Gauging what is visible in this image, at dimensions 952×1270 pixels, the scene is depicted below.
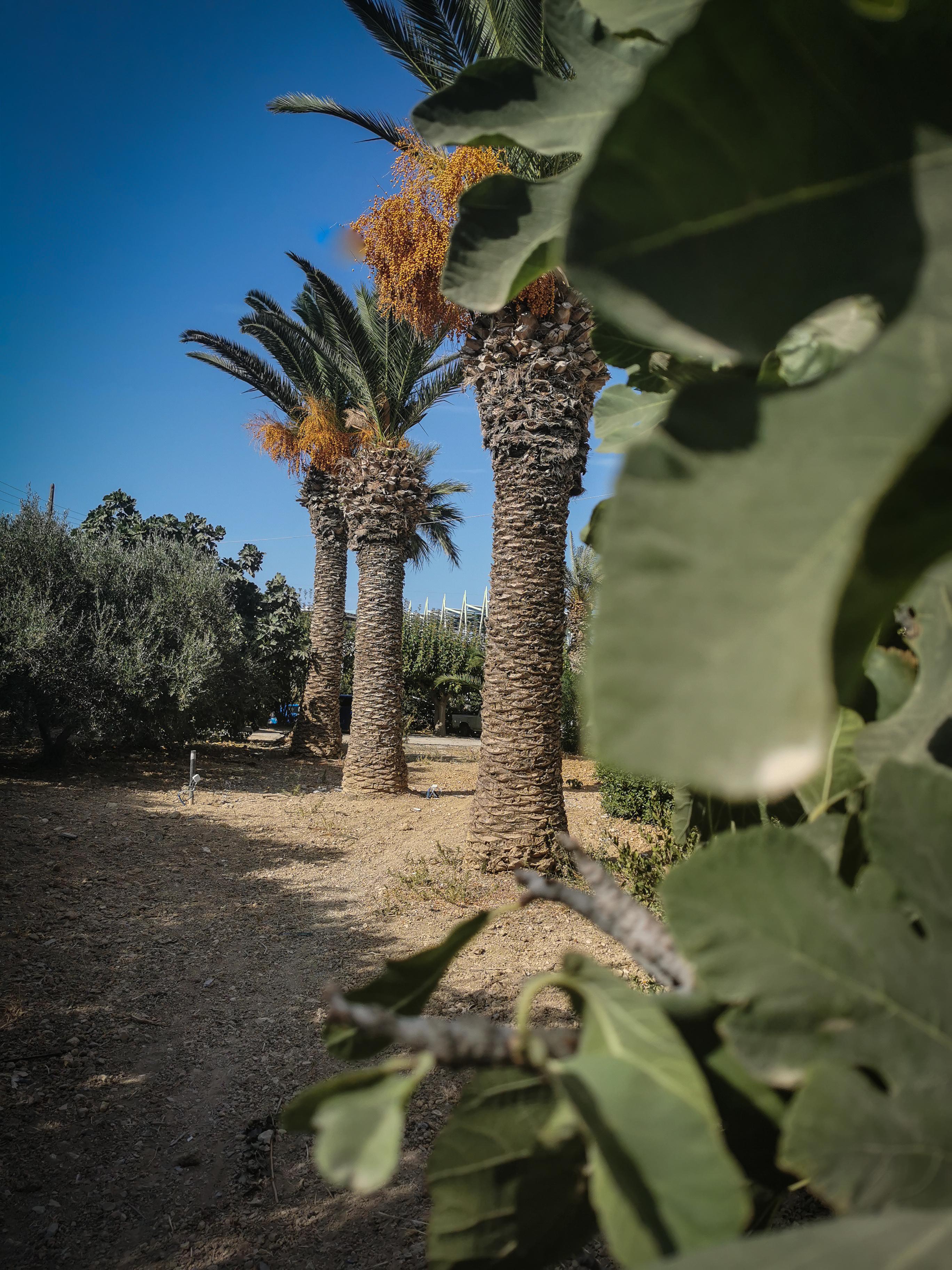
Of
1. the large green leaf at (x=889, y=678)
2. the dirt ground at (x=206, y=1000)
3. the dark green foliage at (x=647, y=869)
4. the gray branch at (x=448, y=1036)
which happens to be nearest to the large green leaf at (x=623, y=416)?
the large green leaf at (x=889, y=678)

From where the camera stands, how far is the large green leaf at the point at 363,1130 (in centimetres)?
29

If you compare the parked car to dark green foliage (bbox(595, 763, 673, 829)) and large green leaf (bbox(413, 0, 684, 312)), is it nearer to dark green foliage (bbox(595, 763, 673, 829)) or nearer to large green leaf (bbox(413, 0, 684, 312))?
dark green foliage (bbox(595, 763, 673, 829))

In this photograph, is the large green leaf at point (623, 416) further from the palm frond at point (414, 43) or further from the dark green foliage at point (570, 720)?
the dark green foliage at point (570, 720)

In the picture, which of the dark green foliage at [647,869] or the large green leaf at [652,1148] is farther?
the dark green foliage at [647,869]

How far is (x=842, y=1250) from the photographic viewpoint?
222 millimetres

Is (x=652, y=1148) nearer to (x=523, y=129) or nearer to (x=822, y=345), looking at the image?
(x=822, y=345)

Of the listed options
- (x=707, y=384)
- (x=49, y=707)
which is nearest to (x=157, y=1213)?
(x=707, y=384)

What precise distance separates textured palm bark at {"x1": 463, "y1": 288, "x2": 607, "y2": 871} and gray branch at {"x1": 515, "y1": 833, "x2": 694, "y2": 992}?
5446mm

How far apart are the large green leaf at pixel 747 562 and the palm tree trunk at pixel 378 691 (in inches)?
356

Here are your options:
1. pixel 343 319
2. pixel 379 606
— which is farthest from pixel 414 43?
pixel 379 606

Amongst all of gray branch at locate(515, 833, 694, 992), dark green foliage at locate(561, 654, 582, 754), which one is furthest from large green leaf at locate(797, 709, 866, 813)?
dark green foliage at locate(561, 654, 582, 754)

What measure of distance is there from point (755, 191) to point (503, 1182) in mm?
470

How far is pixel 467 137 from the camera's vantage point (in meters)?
0.47

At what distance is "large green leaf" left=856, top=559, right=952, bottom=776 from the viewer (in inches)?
16.0
